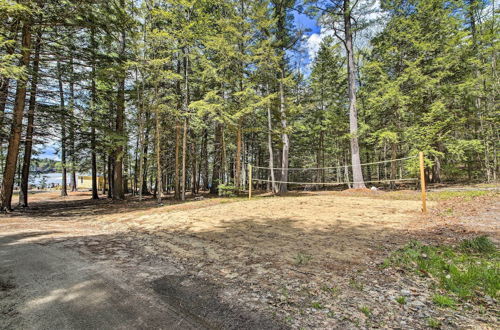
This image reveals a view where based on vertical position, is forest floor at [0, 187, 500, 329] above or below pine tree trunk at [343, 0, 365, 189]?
below

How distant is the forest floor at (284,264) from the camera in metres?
1.91

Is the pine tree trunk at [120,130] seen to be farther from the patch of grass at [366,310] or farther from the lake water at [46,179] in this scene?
the patch of grass at [366,310]

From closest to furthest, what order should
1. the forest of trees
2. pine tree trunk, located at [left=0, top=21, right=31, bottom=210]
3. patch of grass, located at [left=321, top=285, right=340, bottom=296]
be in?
patch of grass, located at [left=321, top=285, right=340, bottom=296] < pine tree trunk, located at [left=0, top=21, right=31, bottom=210] < the forest of trees

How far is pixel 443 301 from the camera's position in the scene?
2.04 meters

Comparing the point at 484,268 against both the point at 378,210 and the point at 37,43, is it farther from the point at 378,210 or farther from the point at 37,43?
the point at 37,43

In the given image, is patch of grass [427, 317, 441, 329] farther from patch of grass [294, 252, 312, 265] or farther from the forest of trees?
the forest of trees

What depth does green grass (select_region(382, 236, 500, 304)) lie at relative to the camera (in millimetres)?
2266

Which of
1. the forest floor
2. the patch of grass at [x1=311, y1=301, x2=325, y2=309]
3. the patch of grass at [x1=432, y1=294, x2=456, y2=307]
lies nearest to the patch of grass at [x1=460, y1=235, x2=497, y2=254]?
the forest floor

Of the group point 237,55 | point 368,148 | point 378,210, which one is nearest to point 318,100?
point 368,148

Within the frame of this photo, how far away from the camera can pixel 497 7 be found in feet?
40.2

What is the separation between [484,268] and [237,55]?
37.7 ft

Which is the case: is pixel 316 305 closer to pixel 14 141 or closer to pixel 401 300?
pixel 401 300

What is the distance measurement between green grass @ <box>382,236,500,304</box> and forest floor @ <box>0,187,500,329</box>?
0.54ft

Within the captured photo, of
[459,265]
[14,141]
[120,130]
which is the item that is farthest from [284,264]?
[120,130]
